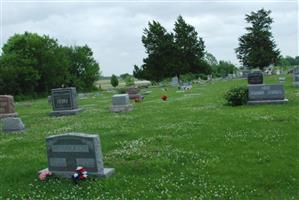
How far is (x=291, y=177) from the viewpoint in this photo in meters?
9.39

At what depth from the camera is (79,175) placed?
382 inches

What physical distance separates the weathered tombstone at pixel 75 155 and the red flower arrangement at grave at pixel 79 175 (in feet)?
0.76

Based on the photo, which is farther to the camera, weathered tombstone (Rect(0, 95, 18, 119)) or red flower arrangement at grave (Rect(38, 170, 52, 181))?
weathered tombstone (Rect(0, 95, 18, 119))

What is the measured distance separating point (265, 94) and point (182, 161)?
13570 mm

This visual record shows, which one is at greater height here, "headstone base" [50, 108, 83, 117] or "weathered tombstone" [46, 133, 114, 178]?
"weathered tombstone" [46, 133, 114, 178]

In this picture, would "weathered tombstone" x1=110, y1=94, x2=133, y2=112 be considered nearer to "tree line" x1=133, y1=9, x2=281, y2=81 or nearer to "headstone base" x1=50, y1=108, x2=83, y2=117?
"headstone base" x1=50, y1=108, x2=83, y2=117

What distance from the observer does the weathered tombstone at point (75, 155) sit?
9.92m

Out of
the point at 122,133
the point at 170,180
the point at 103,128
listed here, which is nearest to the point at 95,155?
the point at 170,180

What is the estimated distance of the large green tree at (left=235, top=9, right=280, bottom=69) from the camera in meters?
90.9

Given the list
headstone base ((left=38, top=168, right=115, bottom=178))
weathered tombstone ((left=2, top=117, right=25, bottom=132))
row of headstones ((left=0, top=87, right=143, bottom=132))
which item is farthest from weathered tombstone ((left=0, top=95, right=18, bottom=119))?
headstone base ((left=38, top=168, right=115, bottom=178))

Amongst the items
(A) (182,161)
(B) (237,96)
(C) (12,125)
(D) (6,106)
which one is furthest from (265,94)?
(D) (6,106)

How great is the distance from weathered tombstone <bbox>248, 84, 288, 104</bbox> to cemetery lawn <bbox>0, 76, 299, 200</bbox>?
535 centimetres

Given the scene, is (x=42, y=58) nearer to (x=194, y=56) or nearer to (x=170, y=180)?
(x=194, y=56)

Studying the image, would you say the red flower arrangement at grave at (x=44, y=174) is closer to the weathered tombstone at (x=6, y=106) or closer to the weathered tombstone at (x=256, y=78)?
the weathered tombstone at (x=6, y=106)
